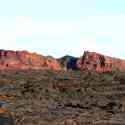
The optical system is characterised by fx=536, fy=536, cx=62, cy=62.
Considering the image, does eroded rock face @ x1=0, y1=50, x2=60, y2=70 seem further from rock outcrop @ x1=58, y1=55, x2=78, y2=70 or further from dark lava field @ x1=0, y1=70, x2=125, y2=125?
dark lava field @ x1=0, y1=70, x2=125, y2=125

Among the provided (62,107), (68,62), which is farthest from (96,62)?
(62,107)

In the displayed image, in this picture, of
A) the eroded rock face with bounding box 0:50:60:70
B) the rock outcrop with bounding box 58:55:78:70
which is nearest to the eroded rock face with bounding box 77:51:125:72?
the rock outcrop with bounding box 58:55:78:70

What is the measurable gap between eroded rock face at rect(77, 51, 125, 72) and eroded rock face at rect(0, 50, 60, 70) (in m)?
5.66

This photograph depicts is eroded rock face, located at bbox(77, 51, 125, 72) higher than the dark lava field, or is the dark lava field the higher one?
eroded rock face, located at bbox(77, 51, 125, 72)

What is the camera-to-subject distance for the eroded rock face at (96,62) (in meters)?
87.4

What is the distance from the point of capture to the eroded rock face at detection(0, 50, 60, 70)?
89.1m

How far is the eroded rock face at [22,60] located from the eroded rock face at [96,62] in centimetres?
566

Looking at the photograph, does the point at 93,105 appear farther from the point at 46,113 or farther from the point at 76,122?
the point at 76,122

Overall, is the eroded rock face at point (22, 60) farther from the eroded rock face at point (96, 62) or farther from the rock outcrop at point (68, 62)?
the eroded rock face at point (96, 62)

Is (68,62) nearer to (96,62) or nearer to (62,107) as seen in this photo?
(96,62)

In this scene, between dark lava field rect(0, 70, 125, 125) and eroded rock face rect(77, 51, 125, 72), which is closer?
dark lava field rect(0, 70, 125, 125)

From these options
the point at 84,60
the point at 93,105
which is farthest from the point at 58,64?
the point at 93,105

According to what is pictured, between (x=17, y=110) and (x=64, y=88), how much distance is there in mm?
15220

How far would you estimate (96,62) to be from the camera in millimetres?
88062
